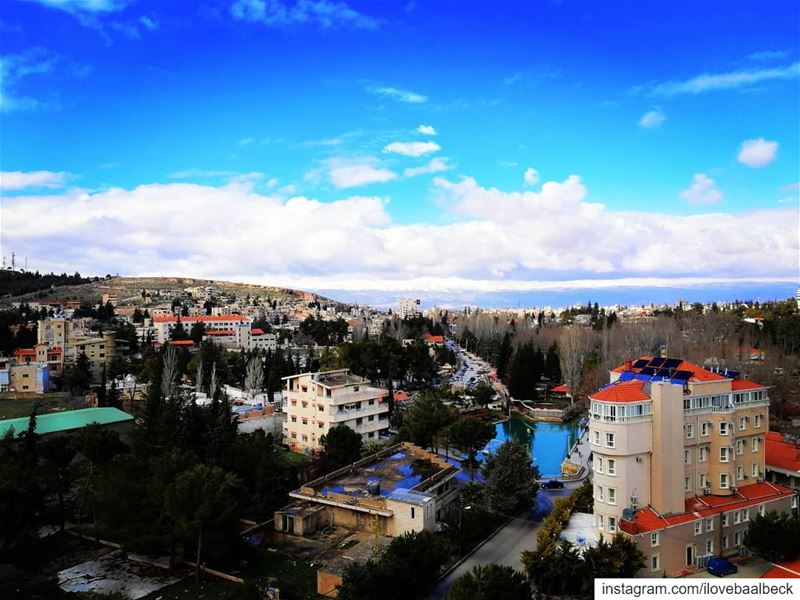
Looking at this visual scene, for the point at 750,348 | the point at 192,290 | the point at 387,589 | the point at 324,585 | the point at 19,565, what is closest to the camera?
the point at 387,589

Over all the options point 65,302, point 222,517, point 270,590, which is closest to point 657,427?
point 270,590

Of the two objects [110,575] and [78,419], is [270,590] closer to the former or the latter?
[110,575]

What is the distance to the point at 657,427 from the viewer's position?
12664mm

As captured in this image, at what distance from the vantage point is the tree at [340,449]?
716 inches

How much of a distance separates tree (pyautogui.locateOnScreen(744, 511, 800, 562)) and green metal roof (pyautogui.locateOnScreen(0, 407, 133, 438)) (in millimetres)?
19862

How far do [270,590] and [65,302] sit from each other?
77.1 meters

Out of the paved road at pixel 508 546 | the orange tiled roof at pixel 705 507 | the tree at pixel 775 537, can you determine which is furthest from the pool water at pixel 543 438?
the tree at pixel 775 537

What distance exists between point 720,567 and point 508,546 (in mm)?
4423

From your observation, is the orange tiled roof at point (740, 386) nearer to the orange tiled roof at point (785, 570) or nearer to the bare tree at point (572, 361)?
the orange tiled roof at point (785, 570)

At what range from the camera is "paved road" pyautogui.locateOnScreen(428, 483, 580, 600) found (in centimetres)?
1235

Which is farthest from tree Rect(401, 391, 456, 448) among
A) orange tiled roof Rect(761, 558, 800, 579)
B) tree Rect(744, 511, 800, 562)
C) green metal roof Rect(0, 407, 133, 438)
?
green metal roof Rect(0, 407, 133, 438)

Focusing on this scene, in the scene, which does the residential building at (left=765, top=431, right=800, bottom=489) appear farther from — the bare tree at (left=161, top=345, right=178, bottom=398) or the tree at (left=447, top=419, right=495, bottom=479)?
the bare tree at (left=161, top=345, right=178, bottom=398)

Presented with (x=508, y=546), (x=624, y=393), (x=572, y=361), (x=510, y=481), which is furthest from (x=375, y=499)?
(x=572, y=361)

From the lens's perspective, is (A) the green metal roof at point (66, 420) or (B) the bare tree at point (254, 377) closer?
(A) the green metal roof at point (66, 420)
